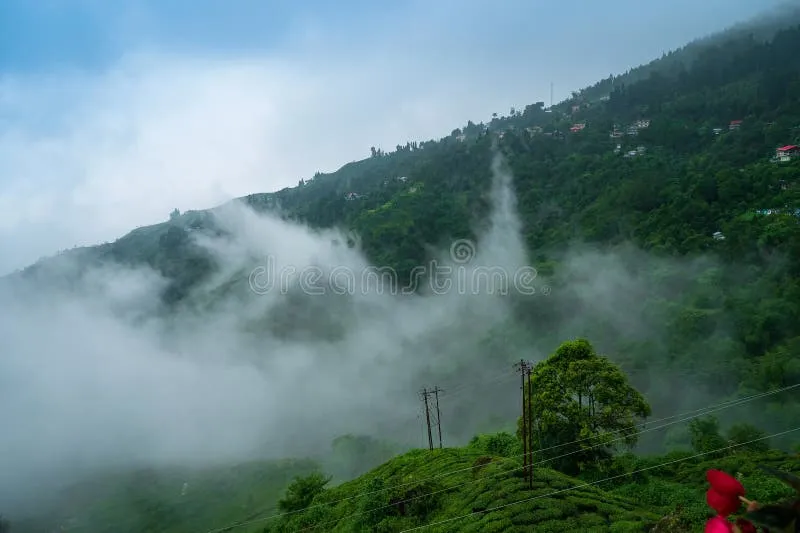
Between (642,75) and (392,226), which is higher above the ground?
(642,75)

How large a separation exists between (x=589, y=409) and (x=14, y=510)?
8661 cm

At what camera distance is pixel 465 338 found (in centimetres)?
9044

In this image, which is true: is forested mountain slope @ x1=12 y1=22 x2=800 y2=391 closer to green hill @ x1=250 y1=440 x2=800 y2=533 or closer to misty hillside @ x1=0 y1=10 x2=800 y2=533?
misty hillside @ x1=0 y1=10 x2=800 y2=533

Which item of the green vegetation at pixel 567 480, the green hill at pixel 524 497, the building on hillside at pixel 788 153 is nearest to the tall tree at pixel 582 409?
the green vegetation at pixel 567 480

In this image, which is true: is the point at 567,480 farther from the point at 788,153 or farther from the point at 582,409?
the point at 788,153

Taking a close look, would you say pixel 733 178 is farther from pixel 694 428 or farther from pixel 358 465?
pixel 358 465

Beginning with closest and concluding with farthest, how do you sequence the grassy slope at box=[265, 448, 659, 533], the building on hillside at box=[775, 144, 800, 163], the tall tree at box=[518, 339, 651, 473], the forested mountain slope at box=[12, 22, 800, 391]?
the grassy slope at box=[265, 448, 659, 533] → the tall tree at box=[518, 339, 651, 473] → the forested mountain slope at box=[12, 22, 800, 391] → the building on hillside at box=[775, 144, 800, 163]

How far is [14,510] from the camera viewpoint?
247ft

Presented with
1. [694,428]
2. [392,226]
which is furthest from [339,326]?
[694,428]

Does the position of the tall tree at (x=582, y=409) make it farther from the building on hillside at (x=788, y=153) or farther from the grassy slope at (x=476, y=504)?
the building on hillside at (x=788, y=153)

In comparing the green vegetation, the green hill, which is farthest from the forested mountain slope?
the green hill

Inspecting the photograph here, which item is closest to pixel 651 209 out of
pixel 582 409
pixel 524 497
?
pixel 582 409

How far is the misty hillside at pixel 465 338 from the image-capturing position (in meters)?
29.5

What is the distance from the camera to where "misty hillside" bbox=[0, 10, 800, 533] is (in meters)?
29.5
